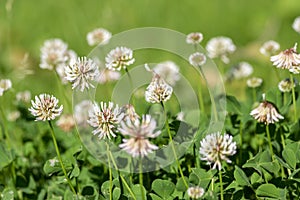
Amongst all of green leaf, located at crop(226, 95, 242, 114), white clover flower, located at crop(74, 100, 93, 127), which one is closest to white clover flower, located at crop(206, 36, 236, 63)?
green leaf, located at crop(226, 95, 242, 114)

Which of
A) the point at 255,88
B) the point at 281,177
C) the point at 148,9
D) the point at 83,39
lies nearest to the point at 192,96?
the point at 255,88

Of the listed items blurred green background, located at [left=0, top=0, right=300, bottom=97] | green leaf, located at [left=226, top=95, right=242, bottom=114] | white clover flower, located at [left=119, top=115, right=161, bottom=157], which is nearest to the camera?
white clover flower, located at [left=119, top=115, right=161, bottom=157]

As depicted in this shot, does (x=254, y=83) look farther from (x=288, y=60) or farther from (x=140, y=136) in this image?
(x=140, y=136)

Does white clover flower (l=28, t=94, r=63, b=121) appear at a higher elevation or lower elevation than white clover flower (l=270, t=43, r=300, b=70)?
lower

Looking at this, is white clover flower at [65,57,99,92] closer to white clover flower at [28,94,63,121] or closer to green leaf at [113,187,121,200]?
white clover flower at [28,94,63,121]

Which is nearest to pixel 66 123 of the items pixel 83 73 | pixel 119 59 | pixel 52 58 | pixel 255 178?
pixel 52 58

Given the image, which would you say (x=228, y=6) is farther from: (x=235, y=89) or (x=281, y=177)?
(x=281, y=177)

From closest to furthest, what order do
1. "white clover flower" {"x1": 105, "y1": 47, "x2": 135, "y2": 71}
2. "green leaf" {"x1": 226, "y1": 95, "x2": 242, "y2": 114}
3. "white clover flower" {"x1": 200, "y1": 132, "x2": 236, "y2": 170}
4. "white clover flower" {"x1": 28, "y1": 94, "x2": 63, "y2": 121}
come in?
"white clover flower" {"x1": 200, "y1": 132, "x2": 236, "y2": 170} < "white clover flower" {"x1": 28, "y1": 94, "x2": 63, "y2": 121} < "white clover flower" {"x1": 105, "y1": 47, "x2": 135, "y2": 71} < "green leaf" {"x1": 226, "y1": 95, "x2": 242, "y2": 114}
